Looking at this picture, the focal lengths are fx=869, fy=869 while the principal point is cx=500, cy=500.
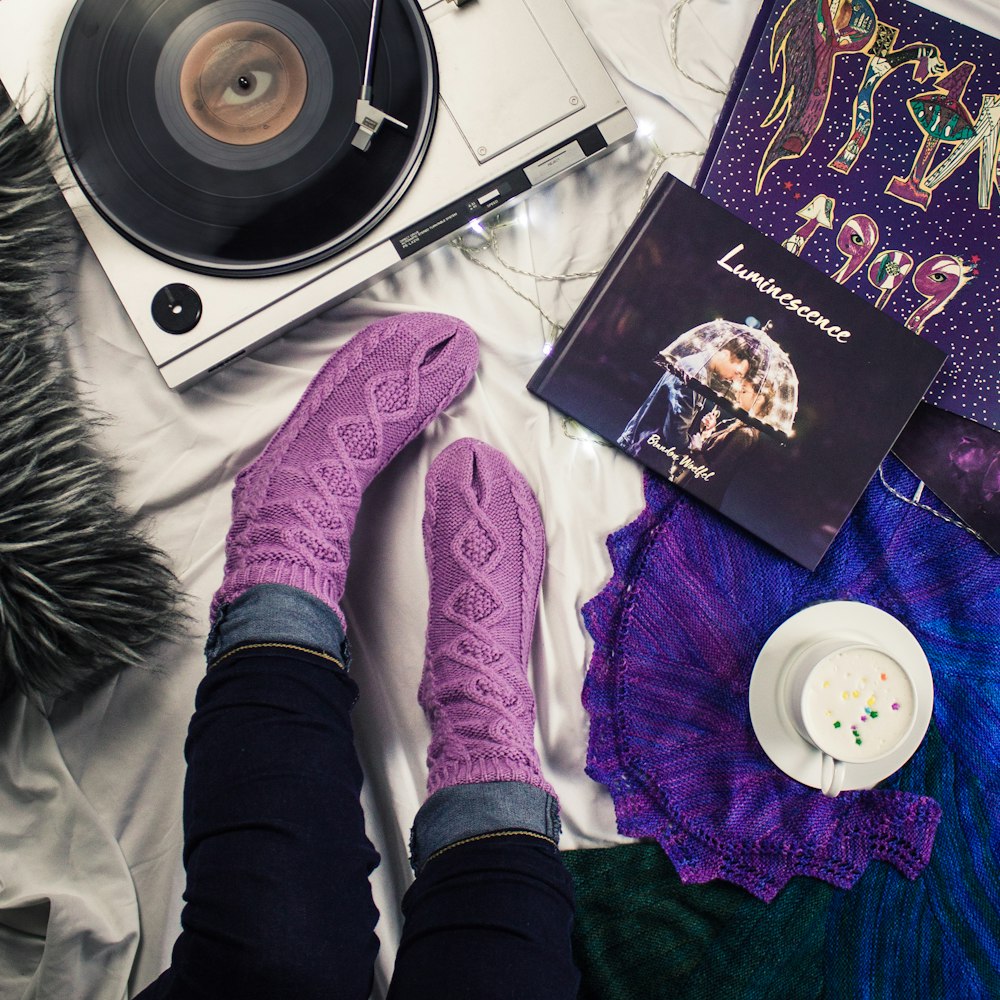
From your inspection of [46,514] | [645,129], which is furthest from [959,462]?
[46,514]

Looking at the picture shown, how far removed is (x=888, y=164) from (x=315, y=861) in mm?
792

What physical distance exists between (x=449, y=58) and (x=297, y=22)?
132 millimetres

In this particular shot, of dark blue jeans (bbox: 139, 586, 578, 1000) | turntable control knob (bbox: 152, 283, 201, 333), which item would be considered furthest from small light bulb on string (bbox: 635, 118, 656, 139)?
dark blue jeans (bbox: 139, 586, 578, 1000)

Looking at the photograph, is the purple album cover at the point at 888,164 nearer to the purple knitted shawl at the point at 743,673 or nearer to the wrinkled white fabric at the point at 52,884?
the purple knitted shawl at the point at 743,673

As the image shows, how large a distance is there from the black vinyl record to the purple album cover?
1.02 feet

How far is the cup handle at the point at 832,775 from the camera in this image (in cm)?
72

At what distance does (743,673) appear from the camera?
0.79 metres

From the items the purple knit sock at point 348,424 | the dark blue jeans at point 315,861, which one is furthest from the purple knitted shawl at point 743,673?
the purple knit sock at point 348,424

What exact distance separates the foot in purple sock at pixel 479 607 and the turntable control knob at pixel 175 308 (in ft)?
0.87

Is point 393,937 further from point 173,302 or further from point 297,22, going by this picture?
point 297,22

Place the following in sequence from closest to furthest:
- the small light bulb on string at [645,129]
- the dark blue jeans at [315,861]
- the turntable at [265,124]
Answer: the dark blue jeans at [315,861], the turntable at [265,124], the small light bulb on string at [645,129]

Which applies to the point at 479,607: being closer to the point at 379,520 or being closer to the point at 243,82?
the point at 379,520

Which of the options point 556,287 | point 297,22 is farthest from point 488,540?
point 297,22

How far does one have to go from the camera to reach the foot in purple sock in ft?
2.54
